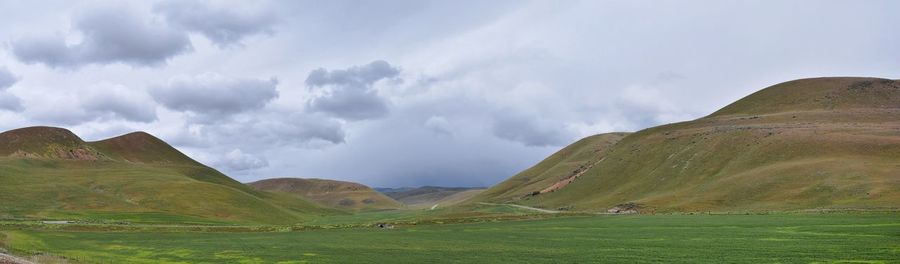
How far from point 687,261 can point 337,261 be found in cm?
2197

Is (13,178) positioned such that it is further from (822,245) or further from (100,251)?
(822,245)

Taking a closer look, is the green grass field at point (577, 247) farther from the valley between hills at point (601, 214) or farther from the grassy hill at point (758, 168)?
the grassy hill at point (758, 168)

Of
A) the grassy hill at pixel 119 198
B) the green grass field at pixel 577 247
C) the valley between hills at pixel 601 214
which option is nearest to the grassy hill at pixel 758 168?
the valley between hills at pixel 601 214

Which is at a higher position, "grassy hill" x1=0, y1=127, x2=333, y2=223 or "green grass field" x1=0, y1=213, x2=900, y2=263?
"grassy hill" x1=0, y1=127, x2=333, y2=223

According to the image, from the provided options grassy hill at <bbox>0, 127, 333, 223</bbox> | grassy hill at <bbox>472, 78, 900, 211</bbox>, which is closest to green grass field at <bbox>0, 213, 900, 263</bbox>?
grassy hill at <bbox>472, 78, 900, 211</bbox>

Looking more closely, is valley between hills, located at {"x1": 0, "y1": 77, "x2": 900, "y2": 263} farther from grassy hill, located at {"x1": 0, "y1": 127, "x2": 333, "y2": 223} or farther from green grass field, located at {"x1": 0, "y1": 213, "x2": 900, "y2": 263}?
grassy hill, located at {"x1": 0, "y1": 127, "x2": 333, "y2": 223}

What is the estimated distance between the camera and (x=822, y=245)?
143 ft

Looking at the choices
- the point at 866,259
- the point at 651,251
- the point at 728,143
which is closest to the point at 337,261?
the point at 651,251

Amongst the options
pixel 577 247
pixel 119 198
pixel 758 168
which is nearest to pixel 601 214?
pixel 758 168

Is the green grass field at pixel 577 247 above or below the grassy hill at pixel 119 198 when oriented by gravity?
below

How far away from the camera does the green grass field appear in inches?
1593

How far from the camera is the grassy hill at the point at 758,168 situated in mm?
104938

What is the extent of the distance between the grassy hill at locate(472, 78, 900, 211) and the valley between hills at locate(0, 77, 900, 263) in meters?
0.50

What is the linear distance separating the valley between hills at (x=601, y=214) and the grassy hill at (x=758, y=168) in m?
0.50
